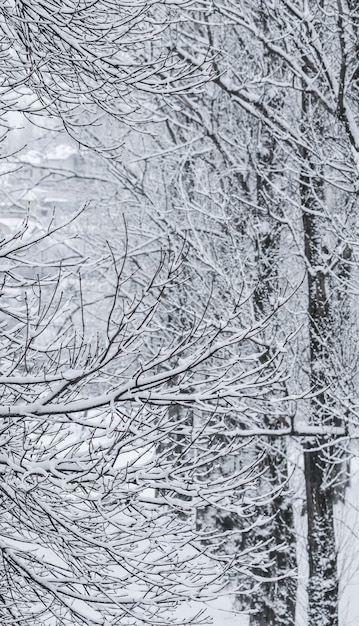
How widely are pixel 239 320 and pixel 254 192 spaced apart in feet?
7.67

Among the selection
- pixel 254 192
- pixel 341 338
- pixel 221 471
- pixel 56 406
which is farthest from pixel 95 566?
pixel 221 471

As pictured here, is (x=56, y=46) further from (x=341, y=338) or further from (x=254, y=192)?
(x=254, y=192)

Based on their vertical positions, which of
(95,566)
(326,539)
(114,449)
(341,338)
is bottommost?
(95,566)

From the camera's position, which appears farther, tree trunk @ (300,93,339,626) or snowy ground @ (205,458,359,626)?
snowy ground @ (205,458,359,626)

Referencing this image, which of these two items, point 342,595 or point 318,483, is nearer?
point 318,483

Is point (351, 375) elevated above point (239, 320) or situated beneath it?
situated beneath

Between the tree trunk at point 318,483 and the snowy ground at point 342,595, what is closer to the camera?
the tree trunk at point 318,483

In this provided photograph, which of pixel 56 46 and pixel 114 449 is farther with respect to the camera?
pixel 56 46

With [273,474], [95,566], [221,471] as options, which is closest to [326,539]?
[273,474]

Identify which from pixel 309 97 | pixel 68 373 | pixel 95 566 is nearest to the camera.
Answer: pixel 68 373

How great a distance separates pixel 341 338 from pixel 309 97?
2.77 meters

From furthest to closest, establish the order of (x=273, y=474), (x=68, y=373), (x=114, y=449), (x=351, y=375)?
(x=273, y=474), (x=351, y=375), (x=114, y=449), (x=68, y=373)

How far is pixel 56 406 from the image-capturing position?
370cm

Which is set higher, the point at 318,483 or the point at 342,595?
the point at 342,595
